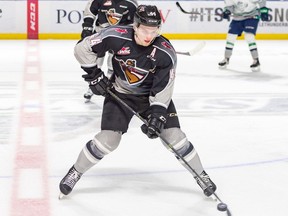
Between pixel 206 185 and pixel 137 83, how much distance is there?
0.54 metres

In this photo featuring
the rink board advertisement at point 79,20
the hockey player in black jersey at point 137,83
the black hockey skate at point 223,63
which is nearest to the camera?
the hockey player in black jersey at point 137,83

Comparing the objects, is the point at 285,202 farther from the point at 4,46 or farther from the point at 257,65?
the point at 4,46

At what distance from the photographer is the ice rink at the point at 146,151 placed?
2.92 meters

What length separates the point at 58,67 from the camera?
7.63 metres

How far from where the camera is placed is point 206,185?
3.00 meters

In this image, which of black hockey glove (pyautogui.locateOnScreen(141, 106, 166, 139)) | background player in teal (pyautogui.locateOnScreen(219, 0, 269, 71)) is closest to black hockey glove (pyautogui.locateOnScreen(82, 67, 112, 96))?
black hockey glove (pyautogui.locateOnScreen(141, 106, 166, 139))

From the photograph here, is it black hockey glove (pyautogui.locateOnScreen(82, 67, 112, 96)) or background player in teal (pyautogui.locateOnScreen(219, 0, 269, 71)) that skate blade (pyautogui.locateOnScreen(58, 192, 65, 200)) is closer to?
black hockey glove (pyautogui.locateOnScreen(82, 67, 112, 96))

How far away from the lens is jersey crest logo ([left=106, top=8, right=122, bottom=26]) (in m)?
5.02

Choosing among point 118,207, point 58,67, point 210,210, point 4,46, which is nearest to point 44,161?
point 118,207

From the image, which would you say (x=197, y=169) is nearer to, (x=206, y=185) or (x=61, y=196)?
(x=206, y=185)

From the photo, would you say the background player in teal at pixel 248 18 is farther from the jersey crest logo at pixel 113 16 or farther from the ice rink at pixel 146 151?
the jersey crest logo at pixel 113 16

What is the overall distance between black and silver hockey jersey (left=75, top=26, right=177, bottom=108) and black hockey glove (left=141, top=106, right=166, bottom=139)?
34mm

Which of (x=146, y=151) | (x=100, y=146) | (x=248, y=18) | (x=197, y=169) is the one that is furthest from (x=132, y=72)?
(x=248, y=18)

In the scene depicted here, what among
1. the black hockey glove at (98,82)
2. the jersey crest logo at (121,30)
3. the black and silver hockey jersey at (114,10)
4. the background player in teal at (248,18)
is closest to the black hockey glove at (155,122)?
the black hockey glove at (98,82)
